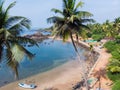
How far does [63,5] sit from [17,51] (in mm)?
14292

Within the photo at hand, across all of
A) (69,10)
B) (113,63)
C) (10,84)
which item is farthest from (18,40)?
(10,84)

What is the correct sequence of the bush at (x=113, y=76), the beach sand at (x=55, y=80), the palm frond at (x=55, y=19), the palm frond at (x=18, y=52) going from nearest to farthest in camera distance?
1. the palm frond at (x=18, y=52)
2. the palm frond at (x=55, y=19)
3. the bush at (x=113, y=76)
4. the beach sand at (x=55, y=80)

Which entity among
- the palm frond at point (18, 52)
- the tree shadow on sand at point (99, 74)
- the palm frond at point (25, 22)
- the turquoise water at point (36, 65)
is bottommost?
the turquoise water at point (36, 65)

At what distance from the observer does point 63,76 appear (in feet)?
168

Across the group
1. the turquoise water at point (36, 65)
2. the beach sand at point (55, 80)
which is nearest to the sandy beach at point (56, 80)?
the beach sand at point (55, 80)

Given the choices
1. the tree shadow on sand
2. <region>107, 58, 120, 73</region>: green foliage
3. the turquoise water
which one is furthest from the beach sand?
<region>107, 58, 120, 73</region>: green foliage

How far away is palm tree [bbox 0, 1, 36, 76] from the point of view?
52.7 feet

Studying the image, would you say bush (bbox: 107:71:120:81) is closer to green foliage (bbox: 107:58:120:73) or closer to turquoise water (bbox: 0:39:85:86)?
green foliage (bbox: 107:58:120:73)

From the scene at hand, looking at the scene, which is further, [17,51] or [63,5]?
[63,5]

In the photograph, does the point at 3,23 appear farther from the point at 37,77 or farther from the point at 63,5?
the point at 37,77

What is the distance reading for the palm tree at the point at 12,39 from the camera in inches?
633

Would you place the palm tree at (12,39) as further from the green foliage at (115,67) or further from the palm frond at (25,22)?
the green foliage at (115,67)

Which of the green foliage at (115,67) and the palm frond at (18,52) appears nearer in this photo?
the palm frond at (18,52)

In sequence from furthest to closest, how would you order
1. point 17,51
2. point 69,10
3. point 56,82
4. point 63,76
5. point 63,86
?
point 63,76 → point 56,82 → point 63,86 → point 69,10 → point 17,51
